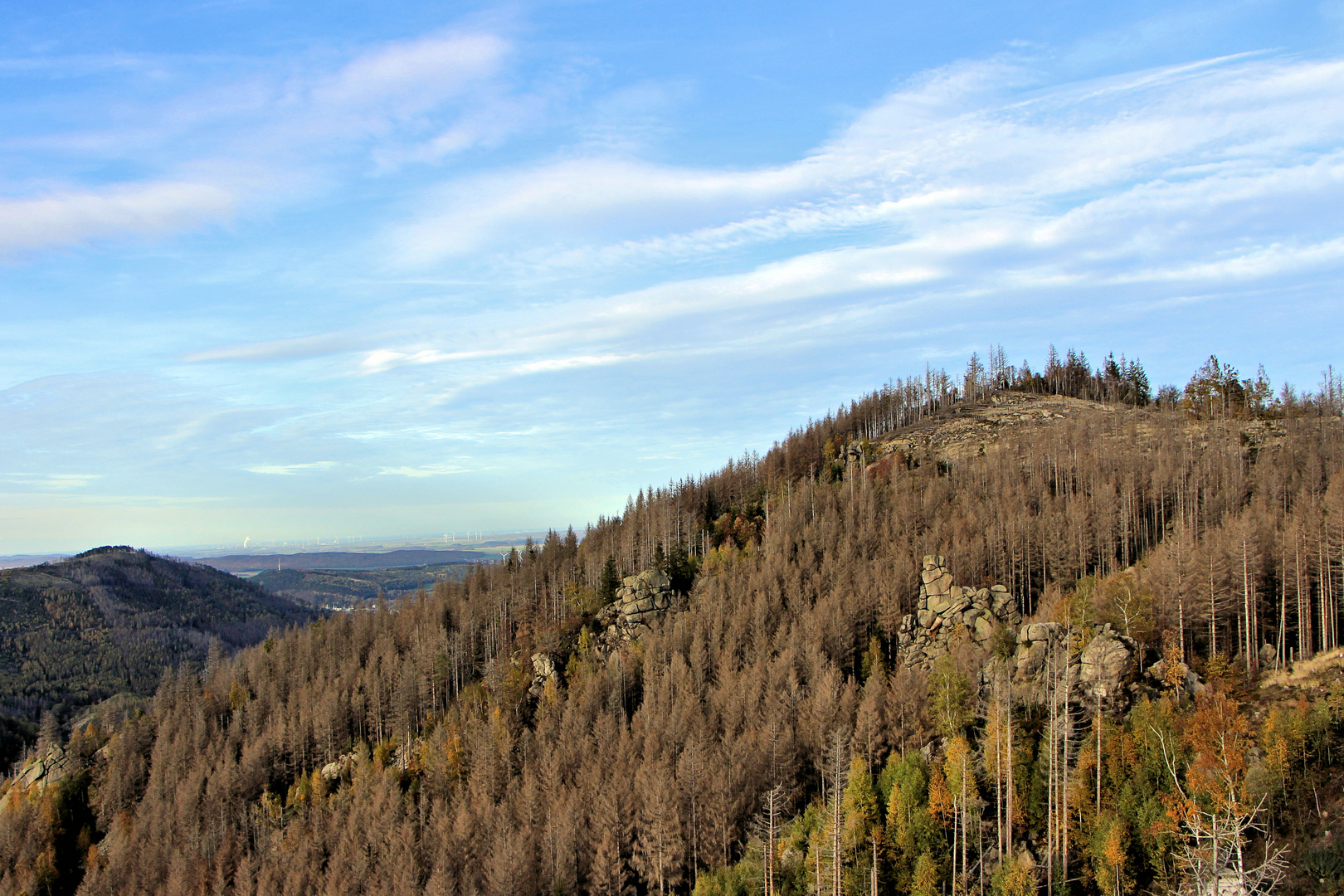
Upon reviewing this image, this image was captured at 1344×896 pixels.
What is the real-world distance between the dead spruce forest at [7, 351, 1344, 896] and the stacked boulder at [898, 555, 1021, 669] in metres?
0.52

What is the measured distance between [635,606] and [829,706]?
5326 centimetres

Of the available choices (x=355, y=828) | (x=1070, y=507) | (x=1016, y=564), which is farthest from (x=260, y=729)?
(x=1070, y=507)

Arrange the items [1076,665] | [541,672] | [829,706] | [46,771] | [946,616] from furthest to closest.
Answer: [46,771]
[541,672]
[946,616]
[829,706]
[1076,665]

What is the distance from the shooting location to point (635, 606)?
434ft

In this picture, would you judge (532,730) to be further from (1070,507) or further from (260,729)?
(1070,507)

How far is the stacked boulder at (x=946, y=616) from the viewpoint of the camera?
327ft

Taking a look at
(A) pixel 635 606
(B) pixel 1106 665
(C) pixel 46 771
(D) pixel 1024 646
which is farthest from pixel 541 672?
(C) pixel 46 771

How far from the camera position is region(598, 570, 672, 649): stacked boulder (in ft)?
423

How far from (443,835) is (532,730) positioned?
3107 cm

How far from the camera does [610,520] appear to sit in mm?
185875

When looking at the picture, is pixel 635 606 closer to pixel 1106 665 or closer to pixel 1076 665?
pixel 1076 665

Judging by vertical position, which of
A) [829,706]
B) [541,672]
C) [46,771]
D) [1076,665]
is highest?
[1076,665]

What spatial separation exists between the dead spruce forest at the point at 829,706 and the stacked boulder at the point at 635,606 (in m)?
0.62

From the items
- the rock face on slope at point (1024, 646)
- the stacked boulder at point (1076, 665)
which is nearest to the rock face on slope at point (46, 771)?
the rock face on slope at point (1024, 646)
